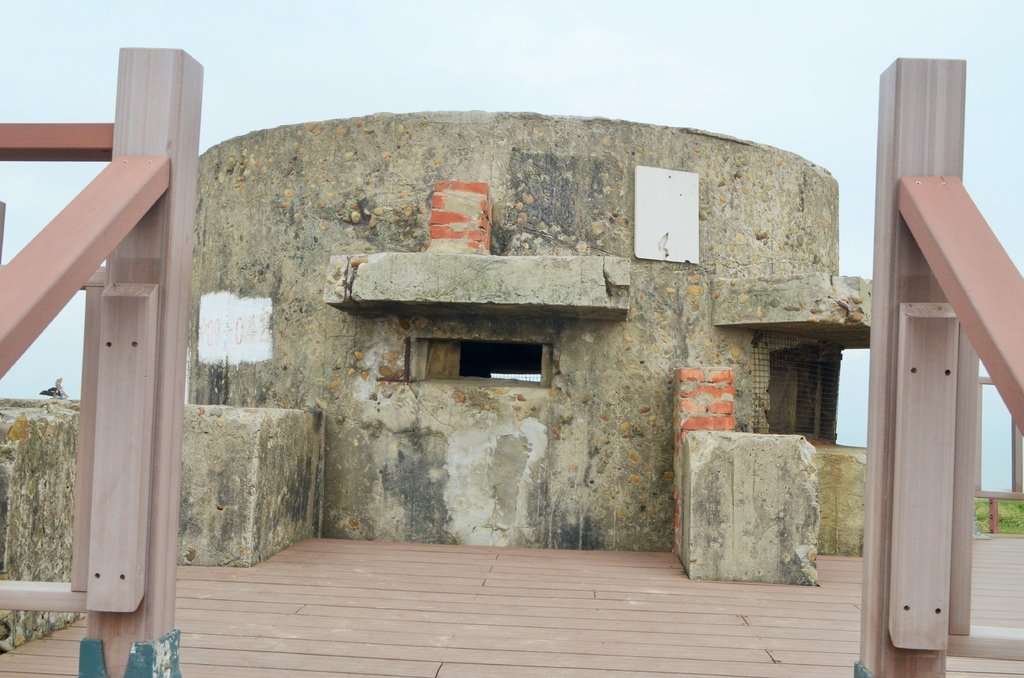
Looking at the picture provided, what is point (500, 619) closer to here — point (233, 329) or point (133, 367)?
point (133, 367)

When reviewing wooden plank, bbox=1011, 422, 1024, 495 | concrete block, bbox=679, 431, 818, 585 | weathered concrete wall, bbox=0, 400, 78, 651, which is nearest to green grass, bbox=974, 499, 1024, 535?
wooden plank, bbox=1011, 422, 1024, 495

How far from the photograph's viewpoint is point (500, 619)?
3.67 m

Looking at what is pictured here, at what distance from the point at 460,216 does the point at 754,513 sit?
233cm

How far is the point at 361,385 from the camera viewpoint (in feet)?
18.4

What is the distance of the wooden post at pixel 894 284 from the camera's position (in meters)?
2.07

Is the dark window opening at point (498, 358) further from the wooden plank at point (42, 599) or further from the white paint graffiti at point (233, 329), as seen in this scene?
the wooden plank at point (42, 599)

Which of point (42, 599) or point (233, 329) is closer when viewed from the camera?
point (42, 599)

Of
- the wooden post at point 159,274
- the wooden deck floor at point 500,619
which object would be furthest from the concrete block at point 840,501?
the wooden post at point 159,274

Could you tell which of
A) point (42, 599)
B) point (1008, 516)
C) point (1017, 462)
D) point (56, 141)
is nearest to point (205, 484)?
point (42, 599)

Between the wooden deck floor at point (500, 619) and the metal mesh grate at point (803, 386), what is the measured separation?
145 centimetres

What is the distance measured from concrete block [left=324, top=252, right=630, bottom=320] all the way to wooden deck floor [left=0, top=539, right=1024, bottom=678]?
1407 mm

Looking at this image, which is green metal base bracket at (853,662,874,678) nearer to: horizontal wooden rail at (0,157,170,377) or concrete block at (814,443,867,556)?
horizontal wooden rail at (0,157,170,377)

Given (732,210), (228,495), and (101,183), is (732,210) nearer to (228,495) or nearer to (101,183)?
(228,495)

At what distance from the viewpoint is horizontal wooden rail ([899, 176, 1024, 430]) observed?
1.58 m
